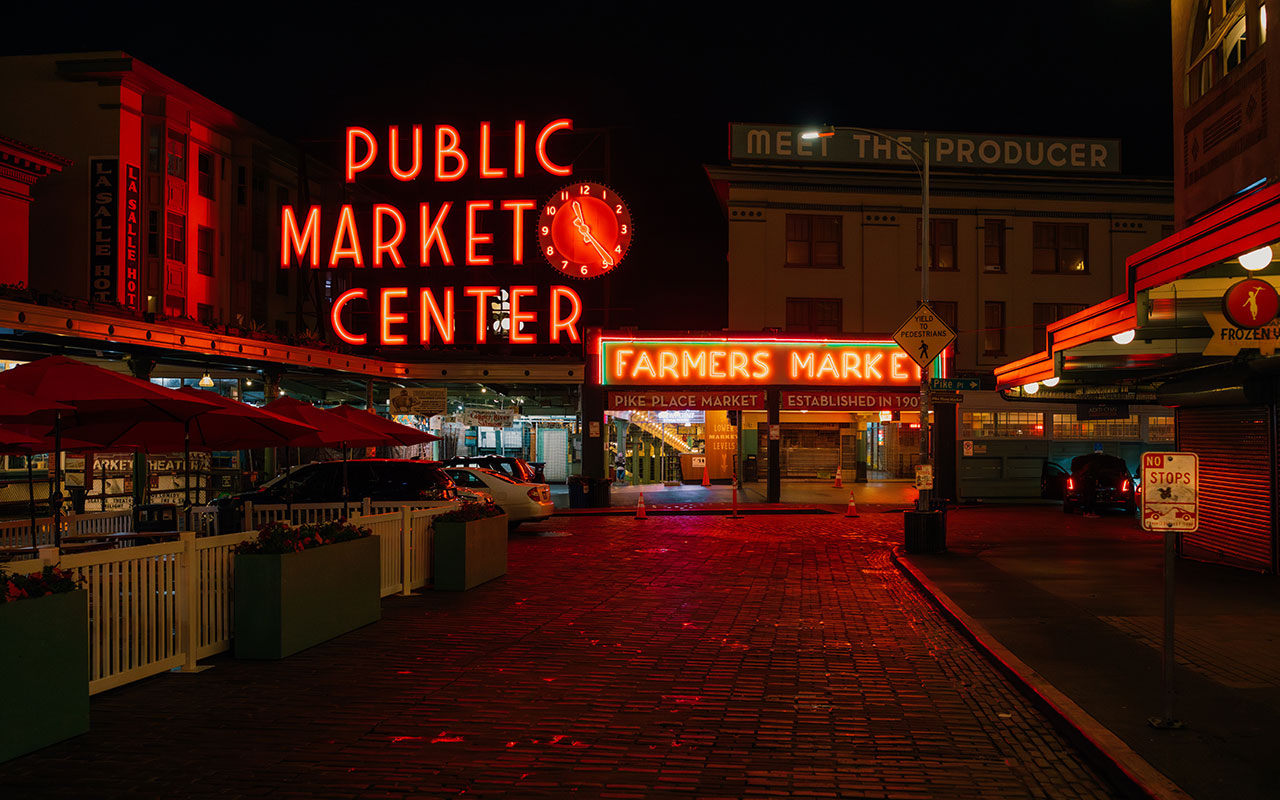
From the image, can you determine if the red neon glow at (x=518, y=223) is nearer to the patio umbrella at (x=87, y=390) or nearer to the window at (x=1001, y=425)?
the window at (x=1001, y=425)

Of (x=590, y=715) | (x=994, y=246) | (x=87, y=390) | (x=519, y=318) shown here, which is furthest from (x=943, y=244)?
(x=590, y=715)

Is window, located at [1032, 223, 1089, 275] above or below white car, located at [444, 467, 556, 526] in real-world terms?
above

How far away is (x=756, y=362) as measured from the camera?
30.4 meters

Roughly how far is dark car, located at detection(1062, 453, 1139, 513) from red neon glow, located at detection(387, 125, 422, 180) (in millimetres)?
23155

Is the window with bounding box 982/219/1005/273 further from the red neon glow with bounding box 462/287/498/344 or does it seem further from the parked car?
the parked car

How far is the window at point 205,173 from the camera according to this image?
106 feet

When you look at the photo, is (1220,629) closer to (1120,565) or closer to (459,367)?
(1120,565)

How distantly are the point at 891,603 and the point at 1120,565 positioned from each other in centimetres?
484

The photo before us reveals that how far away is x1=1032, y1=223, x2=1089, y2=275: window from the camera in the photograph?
36000 mm

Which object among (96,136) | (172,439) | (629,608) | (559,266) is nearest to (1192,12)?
(629,608)

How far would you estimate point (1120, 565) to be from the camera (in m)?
14.6

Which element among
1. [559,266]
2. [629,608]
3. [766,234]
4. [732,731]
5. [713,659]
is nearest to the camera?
[732,731]

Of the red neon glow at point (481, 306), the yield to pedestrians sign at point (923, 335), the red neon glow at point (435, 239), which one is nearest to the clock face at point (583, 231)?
the red neon glow at point (481, 306)

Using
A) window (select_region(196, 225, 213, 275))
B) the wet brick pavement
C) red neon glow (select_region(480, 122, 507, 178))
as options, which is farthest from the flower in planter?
window (select_region(196, 225, 213, 275))
